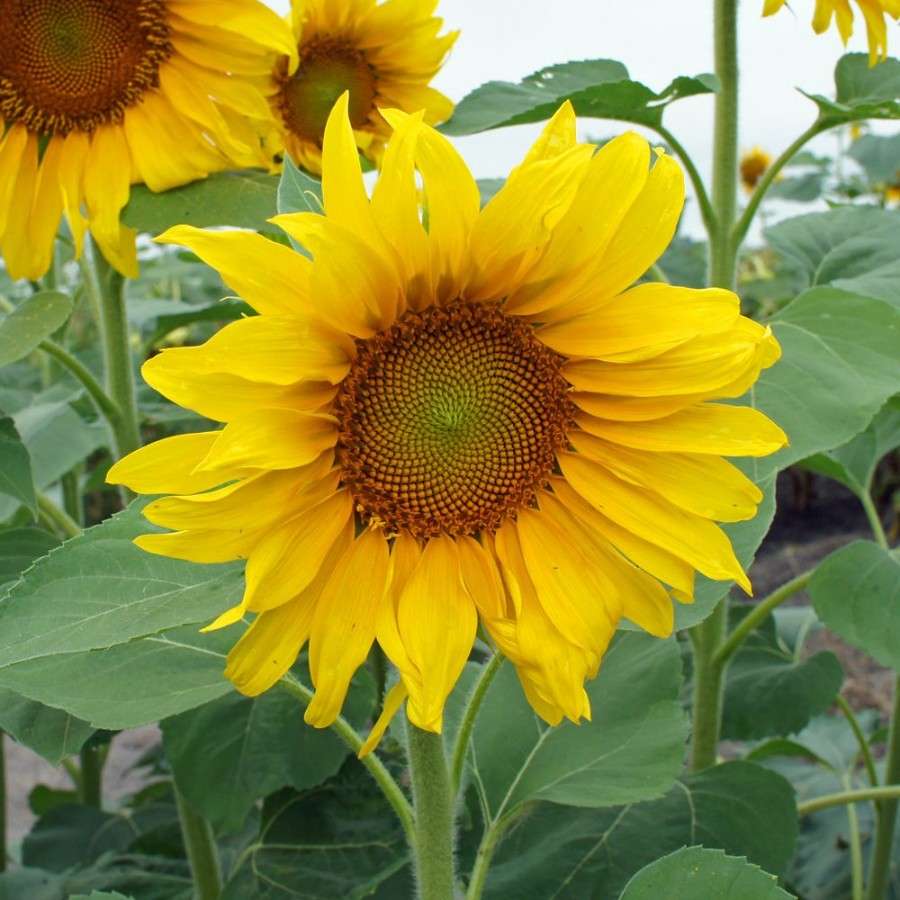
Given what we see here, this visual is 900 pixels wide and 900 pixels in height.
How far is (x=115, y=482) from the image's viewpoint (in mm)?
783

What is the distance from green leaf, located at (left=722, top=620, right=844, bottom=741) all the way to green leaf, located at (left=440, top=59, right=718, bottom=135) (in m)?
0.86

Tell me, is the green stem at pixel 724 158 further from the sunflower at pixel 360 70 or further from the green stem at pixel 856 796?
the green stem at pixel 856 796

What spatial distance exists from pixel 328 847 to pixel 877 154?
2.85 meters

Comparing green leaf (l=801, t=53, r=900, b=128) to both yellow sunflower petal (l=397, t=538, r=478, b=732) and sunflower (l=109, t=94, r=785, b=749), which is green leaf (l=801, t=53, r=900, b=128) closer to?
sunflower (l=109, t=94, r=785, b=749)

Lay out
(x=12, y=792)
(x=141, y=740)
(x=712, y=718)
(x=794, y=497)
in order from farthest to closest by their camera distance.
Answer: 1. (x=794, y=497)
2. (x=141, y=740)
3. (x=12, y=792)
4. (x=712, y=718)

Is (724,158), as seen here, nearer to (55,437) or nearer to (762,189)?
(762,189)

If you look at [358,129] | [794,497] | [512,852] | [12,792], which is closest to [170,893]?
[512,852]

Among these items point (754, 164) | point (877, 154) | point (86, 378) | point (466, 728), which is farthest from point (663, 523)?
point (754, 164)

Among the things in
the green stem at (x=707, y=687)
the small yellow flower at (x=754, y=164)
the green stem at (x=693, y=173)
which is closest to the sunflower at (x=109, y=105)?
the green stem at (x=693, y=173)

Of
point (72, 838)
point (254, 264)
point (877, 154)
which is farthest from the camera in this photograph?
point (877, 154)

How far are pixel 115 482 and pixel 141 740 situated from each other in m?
3.36

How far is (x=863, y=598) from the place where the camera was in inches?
52.9

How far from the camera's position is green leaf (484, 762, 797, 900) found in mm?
1233

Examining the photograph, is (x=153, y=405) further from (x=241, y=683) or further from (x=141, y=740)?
(x=141, y=740)
